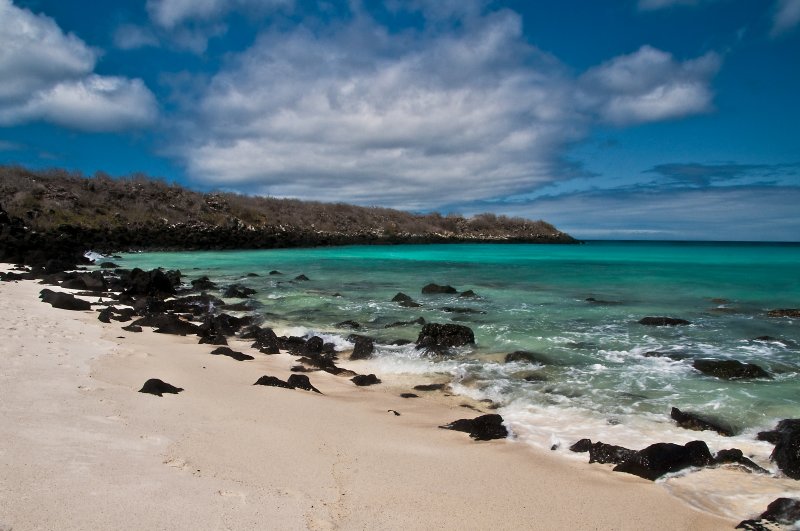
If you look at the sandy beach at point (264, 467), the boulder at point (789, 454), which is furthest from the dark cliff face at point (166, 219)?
the boulder at point (789, 454)

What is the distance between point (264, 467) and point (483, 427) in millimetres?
2284

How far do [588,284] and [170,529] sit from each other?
20643 millimetres

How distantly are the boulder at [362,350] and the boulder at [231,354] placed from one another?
173 cm

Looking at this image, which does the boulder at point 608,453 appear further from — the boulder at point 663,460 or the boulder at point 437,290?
the boulder at point 437,290

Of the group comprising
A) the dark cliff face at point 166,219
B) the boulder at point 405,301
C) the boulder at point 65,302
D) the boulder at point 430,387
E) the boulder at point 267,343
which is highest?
the dark cliff face at point 166,219

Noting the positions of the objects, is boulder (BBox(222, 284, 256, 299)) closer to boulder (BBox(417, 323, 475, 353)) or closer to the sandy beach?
boulder (BBox(417, 323, 475, 353))

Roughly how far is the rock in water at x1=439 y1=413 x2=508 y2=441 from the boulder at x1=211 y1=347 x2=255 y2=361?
13.2ft

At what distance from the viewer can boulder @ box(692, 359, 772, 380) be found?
24.0ft

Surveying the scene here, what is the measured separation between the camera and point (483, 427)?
4.97 metres

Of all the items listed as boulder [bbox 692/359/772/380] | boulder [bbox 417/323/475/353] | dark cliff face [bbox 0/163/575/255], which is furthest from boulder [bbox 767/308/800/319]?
dark cliff face [bbox 0/163/575/255]

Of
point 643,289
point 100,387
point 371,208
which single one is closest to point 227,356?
point 100,387

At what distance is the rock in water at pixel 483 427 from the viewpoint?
4.91m

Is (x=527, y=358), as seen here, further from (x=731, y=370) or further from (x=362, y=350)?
(x=731, y=370)

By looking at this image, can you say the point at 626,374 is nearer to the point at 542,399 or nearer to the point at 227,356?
the point at 542,399
